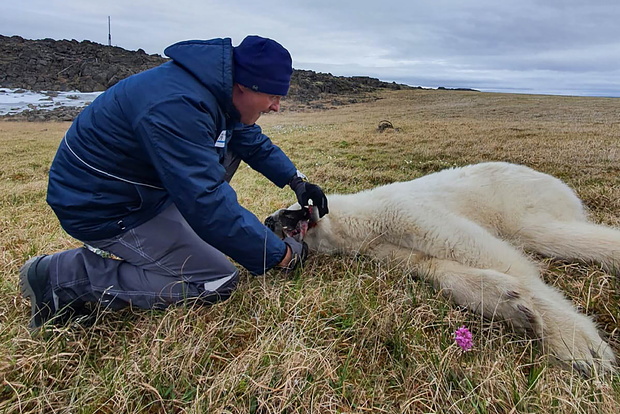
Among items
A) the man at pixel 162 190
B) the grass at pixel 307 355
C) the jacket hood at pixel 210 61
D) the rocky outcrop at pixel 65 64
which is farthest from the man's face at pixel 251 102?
the rocky outcrop at pixel 65 64

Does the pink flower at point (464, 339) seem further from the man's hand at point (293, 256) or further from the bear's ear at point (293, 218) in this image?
the bear's ear at point (293, 218)

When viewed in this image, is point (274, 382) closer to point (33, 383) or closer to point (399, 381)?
point (399, 381)

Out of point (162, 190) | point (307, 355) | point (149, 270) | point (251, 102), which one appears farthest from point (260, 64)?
point (307, 355)

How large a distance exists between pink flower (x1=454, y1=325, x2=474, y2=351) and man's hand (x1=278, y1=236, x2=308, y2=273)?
125 cm

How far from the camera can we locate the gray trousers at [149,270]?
2801mm

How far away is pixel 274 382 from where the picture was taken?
1982mm

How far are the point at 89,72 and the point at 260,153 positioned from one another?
221 feet

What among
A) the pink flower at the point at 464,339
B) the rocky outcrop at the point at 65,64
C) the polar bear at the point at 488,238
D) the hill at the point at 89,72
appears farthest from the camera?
the rocky outcrop at the point at 65,64

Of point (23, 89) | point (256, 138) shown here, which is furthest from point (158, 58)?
point (256, 138)

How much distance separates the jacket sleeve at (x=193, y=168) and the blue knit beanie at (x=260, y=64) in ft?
1.21

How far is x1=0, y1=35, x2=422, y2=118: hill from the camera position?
5482 cm

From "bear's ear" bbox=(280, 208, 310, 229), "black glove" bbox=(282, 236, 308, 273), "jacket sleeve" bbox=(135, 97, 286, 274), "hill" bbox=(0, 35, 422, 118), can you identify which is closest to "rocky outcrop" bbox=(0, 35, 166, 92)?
"hill" bbox=(0, 35, 422, 118)

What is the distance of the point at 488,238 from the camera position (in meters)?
3.26

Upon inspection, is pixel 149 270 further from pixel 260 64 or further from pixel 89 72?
pixel 89 72
